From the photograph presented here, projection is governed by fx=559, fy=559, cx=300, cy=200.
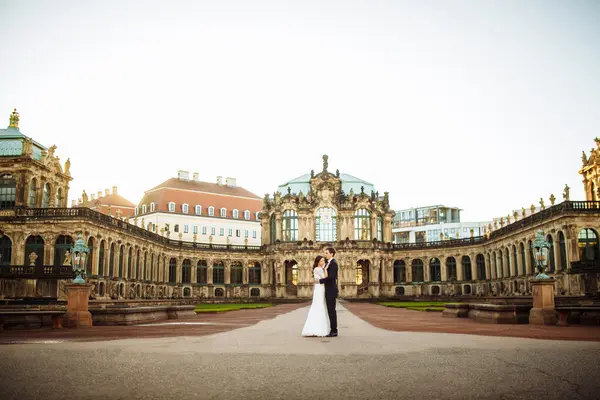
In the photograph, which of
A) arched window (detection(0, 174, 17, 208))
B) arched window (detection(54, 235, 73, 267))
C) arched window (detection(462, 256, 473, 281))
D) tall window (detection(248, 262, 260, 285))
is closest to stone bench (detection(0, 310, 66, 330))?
arched window (detection(54, 235, 73, 267))

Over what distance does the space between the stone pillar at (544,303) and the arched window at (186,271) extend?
223ft

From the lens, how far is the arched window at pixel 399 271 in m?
91.2

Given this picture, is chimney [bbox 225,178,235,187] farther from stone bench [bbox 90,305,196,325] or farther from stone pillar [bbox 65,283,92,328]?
stone pillar [bbox 65,283,92,328]

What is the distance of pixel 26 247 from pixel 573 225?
53726 millimetres

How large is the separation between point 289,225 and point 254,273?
33.0ft

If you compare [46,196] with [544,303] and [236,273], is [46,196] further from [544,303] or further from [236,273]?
[544,303]

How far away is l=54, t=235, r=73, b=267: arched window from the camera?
55509mm

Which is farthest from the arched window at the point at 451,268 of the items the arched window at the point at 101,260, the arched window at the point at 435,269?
the arched window at the point at 101,260

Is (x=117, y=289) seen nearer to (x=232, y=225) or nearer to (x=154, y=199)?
(x=154, y=199)

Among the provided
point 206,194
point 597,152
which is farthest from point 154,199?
point 597,152

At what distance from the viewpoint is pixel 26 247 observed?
183ft

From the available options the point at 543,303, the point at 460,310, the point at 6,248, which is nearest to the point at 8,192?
the point at 6,248

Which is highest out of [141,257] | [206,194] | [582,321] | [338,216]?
[206,194]

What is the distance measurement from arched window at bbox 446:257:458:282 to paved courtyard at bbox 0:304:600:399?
7279 cm
